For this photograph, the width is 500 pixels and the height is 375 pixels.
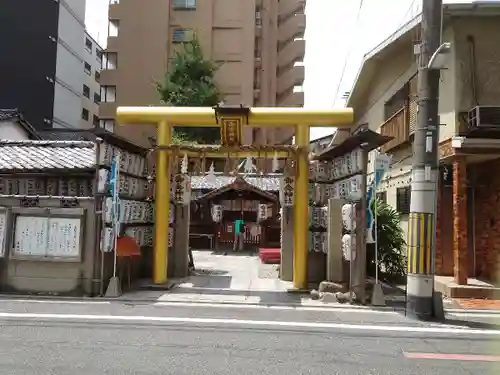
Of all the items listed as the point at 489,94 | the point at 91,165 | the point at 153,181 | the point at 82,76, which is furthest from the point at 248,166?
the point at 82,76

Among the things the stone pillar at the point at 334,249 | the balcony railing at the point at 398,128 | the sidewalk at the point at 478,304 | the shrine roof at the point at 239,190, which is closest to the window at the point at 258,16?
the shrine roof at the point at 239,190

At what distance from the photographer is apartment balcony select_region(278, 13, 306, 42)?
49469 millimetres

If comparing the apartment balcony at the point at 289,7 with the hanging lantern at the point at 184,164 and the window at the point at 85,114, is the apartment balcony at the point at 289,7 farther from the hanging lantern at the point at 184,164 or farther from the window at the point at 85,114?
the hanging lantern at the point at 184,164

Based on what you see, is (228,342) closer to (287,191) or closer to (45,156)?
(287,191)

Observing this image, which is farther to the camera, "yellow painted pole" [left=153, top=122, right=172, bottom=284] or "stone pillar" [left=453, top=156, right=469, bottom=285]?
"yellow painted pole" [left=153, top=122, right=172, bottom=284]

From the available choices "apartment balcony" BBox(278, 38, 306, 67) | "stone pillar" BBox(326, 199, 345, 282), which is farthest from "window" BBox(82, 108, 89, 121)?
"stone pillar" BBox(326, 199, 345, 282)

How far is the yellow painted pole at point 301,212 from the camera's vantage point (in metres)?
12.2

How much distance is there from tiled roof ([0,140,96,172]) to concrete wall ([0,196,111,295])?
176cm

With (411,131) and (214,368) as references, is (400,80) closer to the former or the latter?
(411,131)

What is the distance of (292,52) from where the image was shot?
48.7m

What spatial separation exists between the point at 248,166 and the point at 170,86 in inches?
821

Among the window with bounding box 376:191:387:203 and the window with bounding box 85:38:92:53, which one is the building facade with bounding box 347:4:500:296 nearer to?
the window with bounding box 376:191:387:203

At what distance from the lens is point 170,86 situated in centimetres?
3191

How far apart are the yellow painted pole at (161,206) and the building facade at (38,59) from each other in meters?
26.6
